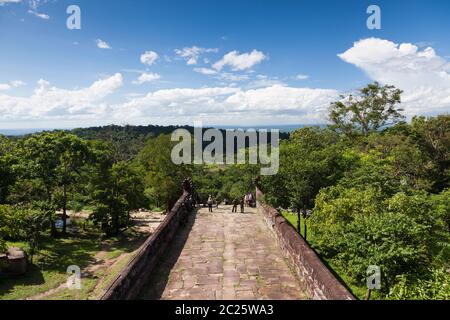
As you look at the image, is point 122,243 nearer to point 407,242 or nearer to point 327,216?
point 327,216

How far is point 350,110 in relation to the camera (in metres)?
48.1

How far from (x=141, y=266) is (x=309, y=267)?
3.67 m

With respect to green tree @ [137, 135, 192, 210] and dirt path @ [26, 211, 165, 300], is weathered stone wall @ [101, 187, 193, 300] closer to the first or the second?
dirt path @ [26, 211, 165, 300]

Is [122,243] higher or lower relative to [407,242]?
lower

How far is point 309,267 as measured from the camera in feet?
24.1

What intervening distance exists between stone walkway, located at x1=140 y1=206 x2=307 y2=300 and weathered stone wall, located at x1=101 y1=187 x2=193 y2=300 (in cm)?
26

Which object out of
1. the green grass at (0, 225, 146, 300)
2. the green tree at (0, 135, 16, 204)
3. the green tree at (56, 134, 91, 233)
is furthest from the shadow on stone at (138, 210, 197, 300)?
the green tree at (56, 134, 91, 233)

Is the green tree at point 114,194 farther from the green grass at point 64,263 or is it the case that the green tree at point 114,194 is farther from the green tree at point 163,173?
the green tree at point 163,173

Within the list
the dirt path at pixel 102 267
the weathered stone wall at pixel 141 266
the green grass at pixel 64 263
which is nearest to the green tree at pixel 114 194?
the green grass at pixel 64 263

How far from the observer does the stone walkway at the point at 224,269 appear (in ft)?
24.7

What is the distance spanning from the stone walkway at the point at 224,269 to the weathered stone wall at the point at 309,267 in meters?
0.29
